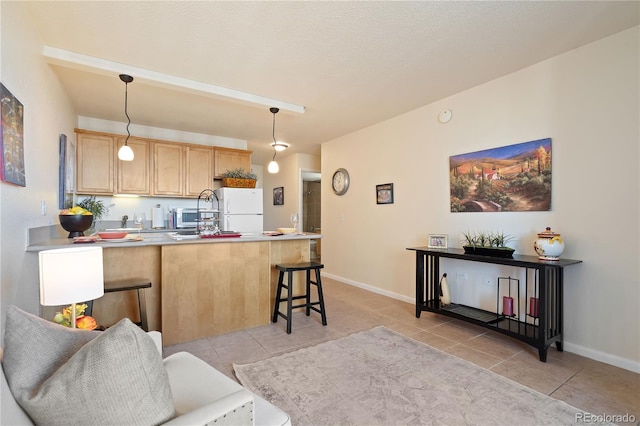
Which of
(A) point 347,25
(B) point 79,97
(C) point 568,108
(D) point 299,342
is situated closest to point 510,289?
(C) point 568,108

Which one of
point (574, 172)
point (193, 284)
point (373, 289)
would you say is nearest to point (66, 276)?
point (193, 284)

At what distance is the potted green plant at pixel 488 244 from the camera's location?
2.66 m

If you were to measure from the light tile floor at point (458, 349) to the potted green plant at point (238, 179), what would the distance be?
8.01 feet

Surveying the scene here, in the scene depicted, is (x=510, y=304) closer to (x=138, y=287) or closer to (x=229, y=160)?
(x=138, y=287)

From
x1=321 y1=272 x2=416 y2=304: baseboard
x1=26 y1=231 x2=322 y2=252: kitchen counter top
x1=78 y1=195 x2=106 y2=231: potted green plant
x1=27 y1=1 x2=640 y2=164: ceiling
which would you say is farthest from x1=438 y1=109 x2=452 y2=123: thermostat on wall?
x1=78 y1=195 x2=106 y2=231: potted green plant

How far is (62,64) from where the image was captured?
255cm

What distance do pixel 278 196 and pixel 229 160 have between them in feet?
6.77

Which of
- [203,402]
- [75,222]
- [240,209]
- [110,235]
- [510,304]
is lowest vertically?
[510,304]

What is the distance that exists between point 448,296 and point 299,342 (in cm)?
166

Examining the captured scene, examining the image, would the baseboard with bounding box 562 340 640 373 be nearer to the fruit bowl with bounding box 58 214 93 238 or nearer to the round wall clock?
the round wall clock

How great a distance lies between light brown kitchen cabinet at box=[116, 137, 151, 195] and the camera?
→ 14.2ft

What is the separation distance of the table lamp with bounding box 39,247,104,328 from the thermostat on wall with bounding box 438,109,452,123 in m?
3.50

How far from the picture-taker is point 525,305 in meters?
2.71

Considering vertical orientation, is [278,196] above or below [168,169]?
below
